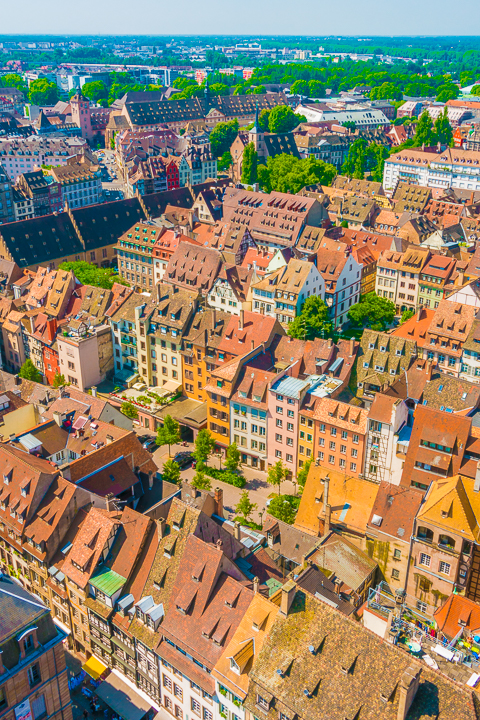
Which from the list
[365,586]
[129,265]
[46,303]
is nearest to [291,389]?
[365,586]

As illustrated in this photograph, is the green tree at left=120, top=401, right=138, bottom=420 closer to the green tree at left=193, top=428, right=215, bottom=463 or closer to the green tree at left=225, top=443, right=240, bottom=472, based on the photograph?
the green tree at left=193, top=428, right=215, bottom=463

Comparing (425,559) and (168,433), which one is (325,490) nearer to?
(425,559)

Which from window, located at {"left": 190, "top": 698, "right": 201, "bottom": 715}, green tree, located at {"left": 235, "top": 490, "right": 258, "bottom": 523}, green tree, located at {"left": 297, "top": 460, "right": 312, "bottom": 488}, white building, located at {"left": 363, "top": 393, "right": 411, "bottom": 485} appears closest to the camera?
window, located at {"left": 190, "top": 698, "right": 201, "bottom": 715}

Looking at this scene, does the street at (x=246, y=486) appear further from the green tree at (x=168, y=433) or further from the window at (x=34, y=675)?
the window at (x=34, y=675)

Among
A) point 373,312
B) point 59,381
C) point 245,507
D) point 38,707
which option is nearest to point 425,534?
point 245,507

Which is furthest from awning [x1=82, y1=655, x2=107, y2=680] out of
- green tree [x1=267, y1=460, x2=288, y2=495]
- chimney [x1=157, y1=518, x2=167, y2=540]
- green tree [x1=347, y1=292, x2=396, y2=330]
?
green tree [x1=347, y1=292, x2=396, y2=330]
